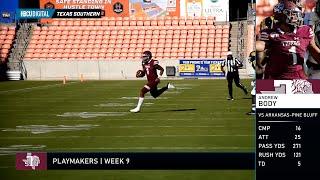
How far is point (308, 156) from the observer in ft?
13.6

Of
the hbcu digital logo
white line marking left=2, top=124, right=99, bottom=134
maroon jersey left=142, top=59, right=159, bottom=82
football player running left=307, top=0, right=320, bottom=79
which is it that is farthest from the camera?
maroon jersey left=142, top=59, right=159, bottom=82

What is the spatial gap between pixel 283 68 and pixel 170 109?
11.4 metres

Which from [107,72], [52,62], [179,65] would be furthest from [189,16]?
[52,62]

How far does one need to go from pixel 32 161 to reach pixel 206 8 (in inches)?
1245

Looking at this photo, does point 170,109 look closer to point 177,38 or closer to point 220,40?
point 177,38

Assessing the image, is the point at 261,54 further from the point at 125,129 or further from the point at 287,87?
the point at 125,129

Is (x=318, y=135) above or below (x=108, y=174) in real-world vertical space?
above

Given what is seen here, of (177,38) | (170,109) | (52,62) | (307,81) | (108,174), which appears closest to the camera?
(307,81)

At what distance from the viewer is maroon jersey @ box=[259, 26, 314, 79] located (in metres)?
3.96

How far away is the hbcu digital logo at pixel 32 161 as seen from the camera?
446 centimetres
